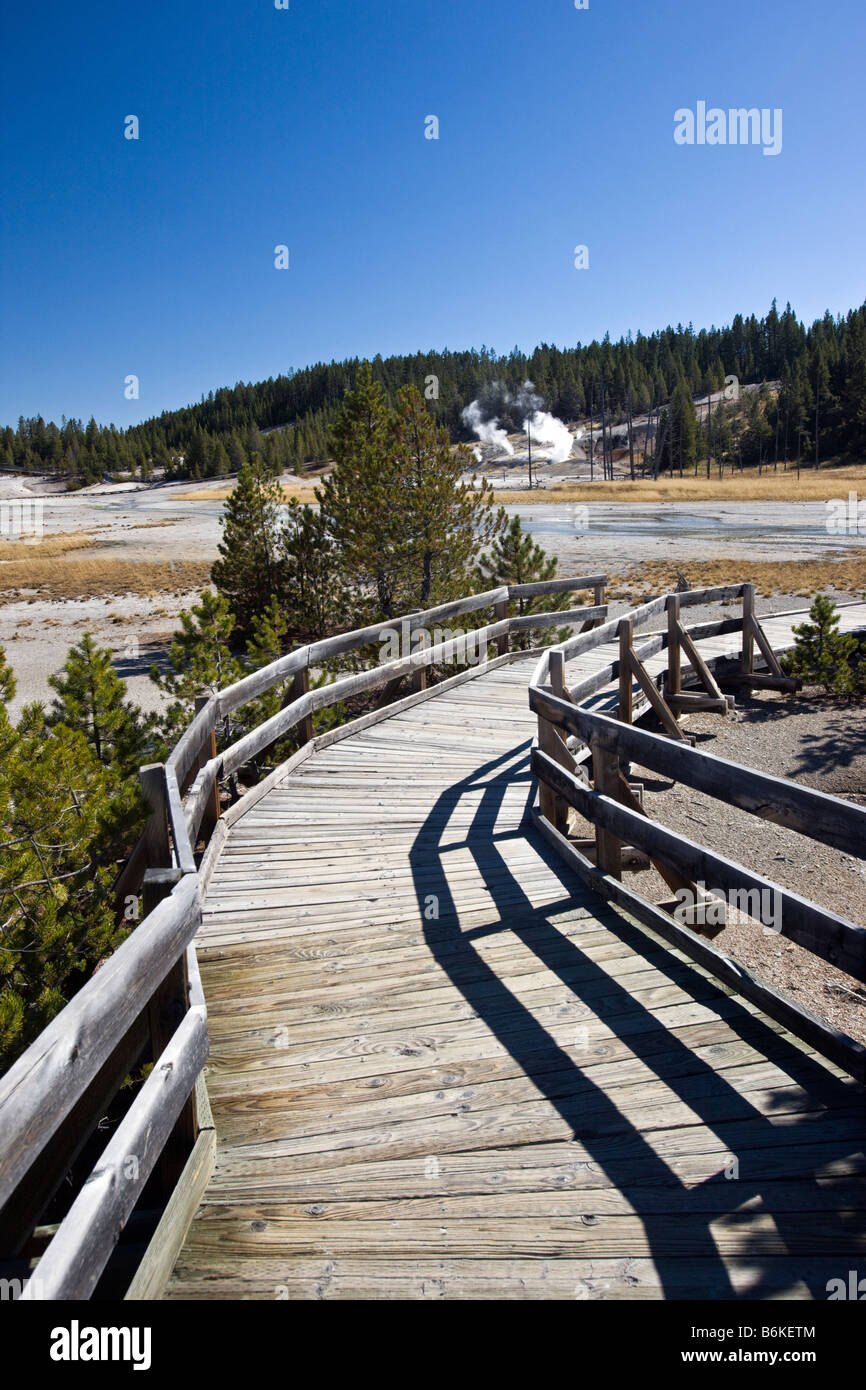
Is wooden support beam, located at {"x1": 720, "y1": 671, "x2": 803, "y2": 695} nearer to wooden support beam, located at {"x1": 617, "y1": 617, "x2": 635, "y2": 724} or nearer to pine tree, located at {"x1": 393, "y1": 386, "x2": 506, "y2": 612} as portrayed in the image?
wooden support beam, located at {"x1": 617, "y1": 617, "x2": 635, "y2": 724}

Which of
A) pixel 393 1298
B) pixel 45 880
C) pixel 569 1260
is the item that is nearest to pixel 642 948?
pixel 569 1260

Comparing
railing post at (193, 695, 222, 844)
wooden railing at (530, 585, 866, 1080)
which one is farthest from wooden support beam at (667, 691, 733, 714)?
railing post at (193, 695, 222, 844)

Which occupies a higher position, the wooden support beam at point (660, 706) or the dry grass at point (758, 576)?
the dry grass at point (758, 576)

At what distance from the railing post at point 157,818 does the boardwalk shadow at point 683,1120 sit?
142 cm

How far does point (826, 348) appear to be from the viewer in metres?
111

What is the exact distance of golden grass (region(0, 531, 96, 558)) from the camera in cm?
4944

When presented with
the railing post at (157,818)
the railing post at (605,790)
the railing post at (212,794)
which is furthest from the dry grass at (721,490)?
the railing post at (157,818)

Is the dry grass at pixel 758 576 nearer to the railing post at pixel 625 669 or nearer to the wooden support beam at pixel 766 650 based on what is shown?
the wooden support beam at pixel 766 650

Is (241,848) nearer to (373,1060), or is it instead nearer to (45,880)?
(45,880)

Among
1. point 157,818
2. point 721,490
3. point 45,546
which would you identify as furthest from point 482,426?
point 157,818

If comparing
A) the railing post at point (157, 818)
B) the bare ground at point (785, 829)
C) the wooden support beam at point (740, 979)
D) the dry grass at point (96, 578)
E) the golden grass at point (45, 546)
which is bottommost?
the bare ground at point (785, 829)

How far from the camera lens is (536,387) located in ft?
496

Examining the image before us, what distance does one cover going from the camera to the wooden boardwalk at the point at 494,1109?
7.78 ft
